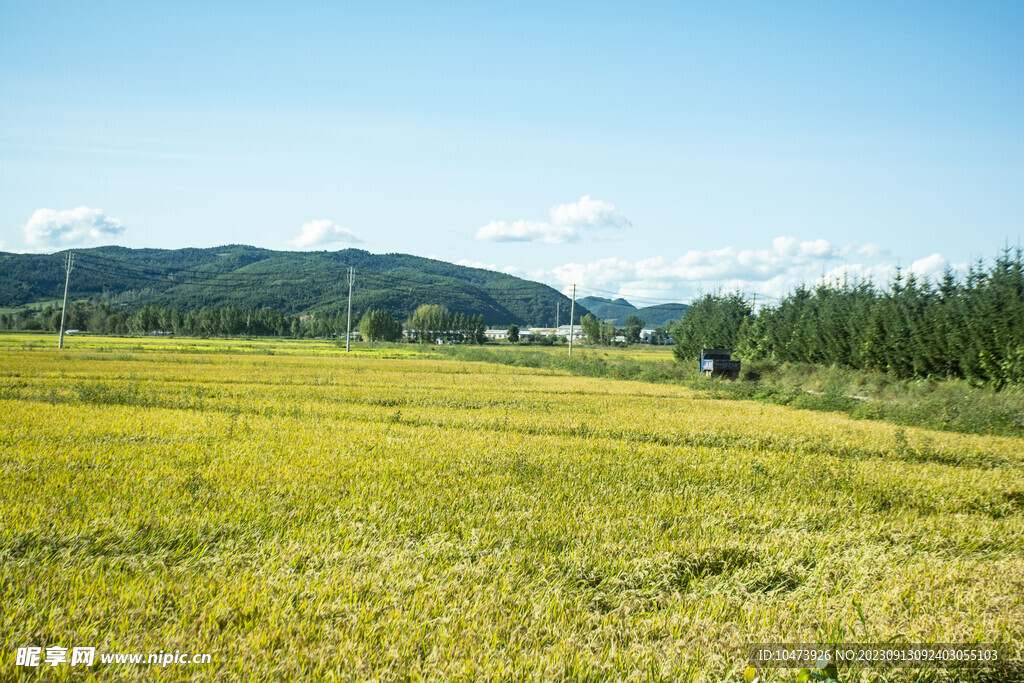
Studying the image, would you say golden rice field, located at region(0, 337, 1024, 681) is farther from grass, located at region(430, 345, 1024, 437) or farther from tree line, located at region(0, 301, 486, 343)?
tree line, located at region(0, 301, 486, 343)

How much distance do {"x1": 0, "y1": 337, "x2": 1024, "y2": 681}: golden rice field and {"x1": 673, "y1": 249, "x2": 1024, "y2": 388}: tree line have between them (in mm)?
12680

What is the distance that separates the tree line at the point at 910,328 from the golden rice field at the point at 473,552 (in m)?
12.7

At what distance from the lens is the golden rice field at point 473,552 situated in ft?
13.0

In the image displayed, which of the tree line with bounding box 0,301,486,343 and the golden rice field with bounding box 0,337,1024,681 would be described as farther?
the tree line with bounding box 0,301,486,343

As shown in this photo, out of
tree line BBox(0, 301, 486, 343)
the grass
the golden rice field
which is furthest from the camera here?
tree line BBox(0, 301, 486, 343)

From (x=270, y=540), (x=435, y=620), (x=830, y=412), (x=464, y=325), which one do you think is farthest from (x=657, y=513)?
(x=464, y=325)

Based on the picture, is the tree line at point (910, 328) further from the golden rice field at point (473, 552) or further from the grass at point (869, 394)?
the golden rice field at point (473, 552)

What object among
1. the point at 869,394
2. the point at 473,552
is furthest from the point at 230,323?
the point at 473,552

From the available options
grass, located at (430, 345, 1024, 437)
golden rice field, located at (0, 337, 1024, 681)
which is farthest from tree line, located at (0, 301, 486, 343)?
golden rice field, located at (0, 337, 1024, 681)

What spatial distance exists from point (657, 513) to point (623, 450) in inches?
169

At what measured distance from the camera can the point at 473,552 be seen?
5.61 metres

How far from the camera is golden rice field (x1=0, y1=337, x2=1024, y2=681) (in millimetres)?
3975

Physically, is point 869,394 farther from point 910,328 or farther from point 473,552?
point 473,552

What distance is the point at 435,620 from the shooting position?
4.24 m
